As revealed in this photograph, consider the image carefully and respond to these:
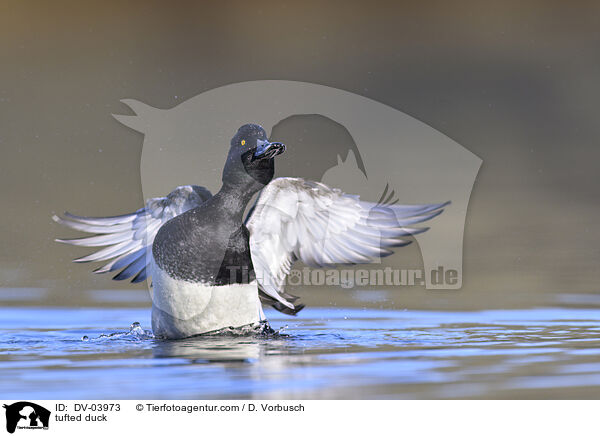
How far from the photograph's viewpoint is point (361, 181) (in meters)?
7.04

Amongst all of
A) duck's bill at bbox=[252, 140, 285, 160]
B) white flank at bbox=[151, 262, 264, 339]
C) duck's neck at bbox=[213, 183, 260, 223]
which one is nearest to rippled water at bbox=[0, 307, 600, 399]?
white flank at bbox=[151, 262, 264, 339]

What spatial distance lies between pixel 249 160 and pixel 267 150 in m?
0.24

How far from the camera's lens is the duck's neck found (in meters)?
6.46

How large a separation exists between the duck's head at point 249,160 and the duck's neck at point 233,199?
35 millimetres

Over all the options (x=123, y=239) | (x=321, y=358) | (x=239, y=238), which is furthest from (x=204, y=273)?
(x=123, y=239)

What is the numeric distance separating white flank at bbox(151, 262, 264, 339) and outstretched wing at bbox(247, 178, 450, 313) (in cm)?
48

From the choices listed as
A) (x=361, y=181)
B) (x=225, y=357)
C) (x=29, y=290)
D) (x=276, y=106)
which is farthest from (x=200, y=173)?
(x=225, y=357)

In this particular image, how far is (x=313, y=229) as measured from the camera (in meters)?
7.11
